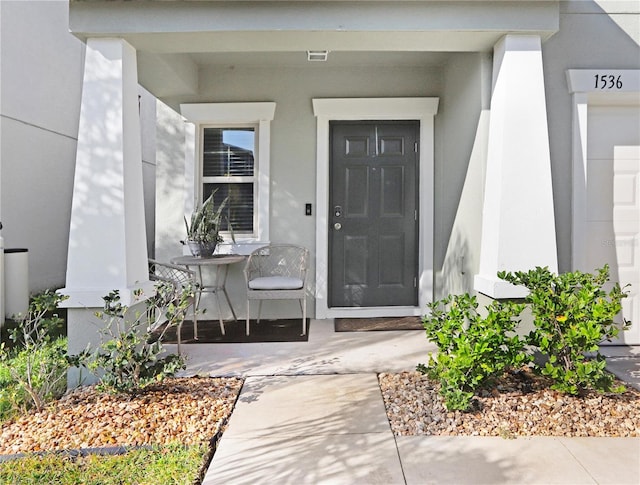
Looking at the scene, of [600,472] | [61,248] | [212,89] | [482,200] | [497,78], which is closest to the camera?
[600,472]

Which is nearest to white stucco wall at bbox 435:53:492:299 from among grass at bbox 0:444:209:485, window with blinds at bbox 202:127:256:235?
A: window with blinds at bbox 202:127:256:235

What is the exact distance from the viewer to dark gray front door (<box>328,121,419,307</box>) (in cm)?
522

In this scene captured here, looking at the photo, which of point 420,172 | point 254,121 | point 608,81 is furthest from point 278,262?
point 608,81

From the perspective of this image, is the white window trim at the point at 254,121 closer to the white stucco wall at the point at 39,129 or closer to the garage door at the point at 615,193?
the white stucco wall at the point at 39,129

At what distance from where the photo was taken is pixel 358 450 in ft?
7.95

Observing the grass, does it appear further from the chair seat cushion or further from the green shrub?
the chair seat cushion

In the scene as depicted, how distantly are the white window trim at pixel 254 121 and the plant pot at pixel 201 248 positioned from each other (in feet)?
1.18

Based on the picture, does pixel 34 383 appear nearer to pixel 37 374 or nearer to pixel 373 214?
pixel 37 374

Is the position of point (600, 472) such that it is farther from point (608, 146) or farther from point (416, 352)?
point (608, 146)

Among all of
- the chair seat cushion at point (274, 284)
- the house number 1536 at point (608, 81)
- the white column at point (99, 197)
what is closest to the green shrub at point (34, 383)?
the white column at point (99, 197)

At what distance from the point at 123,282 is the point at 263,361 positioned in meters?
1.22

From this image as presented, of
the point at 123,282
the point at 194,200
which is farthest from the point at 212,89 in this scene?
the point at 123,282

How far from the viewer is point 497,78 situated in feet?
11.4

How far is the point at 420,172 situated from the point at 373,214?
673 mm
